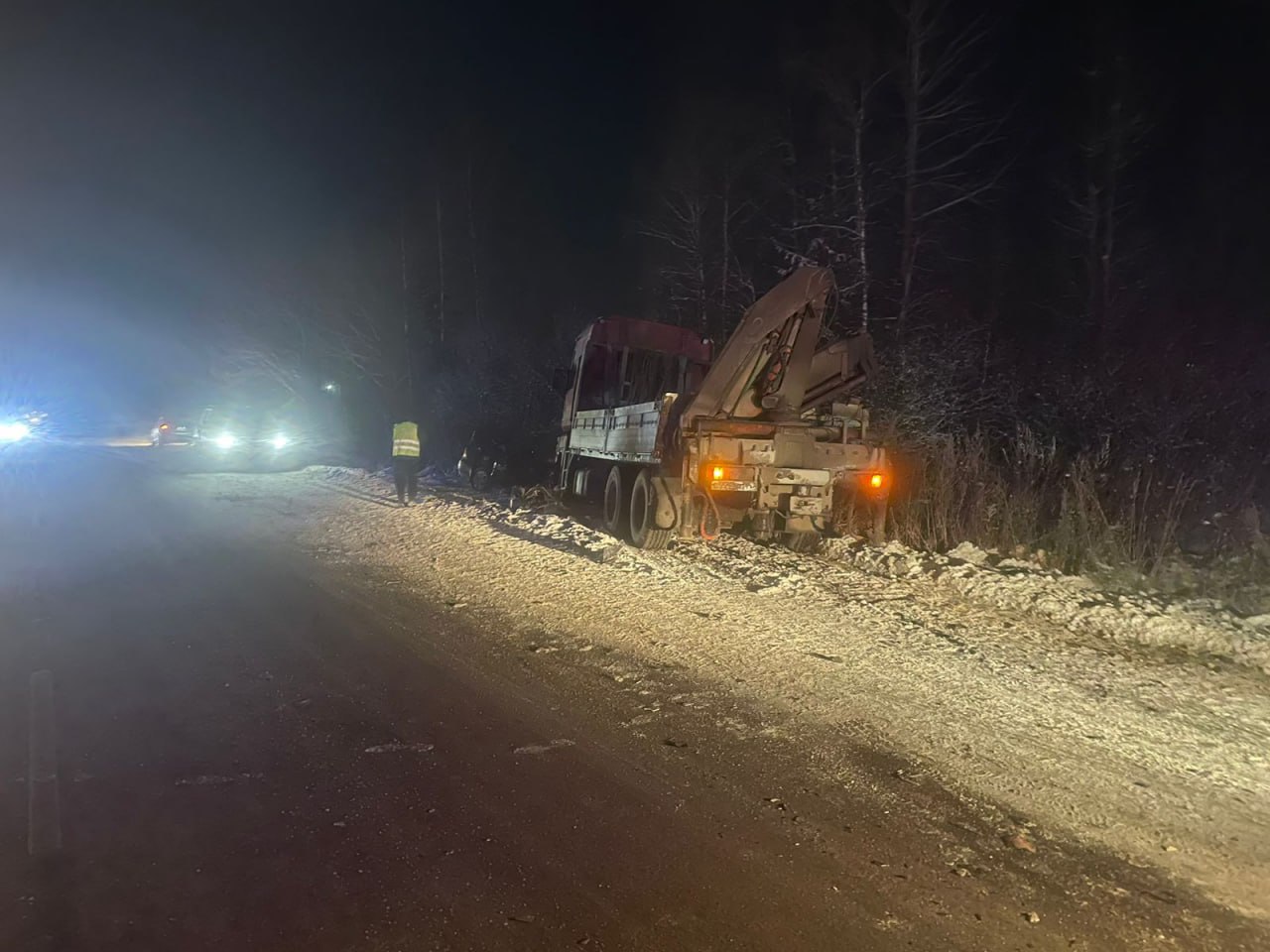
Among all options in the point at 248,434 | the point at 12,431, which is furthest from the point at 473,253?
the point at 12,431

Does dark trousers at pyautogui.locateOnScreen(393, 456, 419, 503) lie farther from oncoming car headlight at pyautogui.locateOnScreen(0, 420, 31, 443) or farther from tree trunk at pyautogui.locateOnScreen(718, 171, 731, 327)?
oncoming car headlight at pyautogui.locateOnScreen(0, 420, 31, 443)

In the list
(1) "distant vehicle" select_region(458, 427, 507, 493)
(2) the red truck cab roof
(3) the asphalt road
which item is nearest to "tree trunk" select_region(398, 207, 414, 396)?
(1) "distant vehicle" select_region(458, 427, 507, 493)

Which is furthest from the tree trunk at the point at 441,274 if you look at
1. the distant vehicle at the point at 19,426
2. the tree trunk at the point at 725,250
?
the distant vehicle at the point at 19,426

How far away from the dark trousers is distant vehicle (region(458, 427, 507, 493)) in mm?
2995

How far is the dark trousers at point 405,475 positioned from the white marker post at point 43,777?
418 inches

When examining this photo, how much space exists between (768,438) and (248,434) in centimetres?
2649

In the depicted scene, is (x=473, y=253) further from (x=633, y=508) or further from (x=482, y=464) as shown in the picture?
(x=633, y=508)

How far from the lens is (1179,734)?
5344mm

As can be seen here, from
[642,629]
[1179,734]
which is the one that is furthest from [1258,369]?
[642,629]

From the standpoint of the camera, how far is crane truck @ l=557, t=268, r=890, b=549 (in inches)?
416

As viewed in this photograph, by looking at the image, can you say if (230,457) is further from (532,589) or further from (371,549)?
(532,589)

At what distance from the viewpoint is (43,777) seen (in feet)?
14.6

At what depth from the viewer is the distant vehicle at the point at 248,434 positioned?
101 feet

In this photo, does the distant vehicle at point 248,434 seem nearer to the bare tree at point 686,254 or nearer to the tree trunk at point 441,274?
the tree trunk at point 441,274
